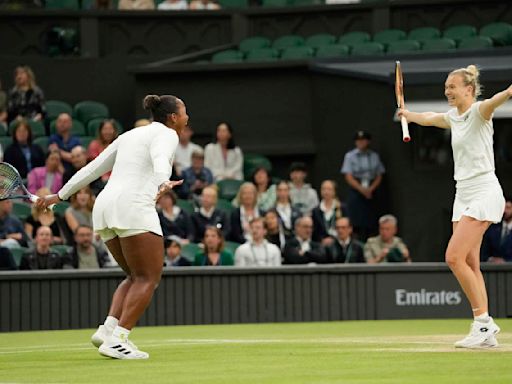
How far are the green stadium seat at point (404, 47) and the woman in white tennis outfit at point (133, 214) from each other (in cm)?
1072

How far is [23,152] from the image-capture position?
17.5 meters

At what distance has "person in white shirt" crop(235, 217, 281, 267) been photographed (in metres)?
15.4

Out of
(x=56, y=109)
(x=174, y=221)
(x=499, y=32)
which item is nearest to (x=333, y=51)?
(x=499, y=32)

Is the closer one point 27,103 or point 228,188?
point 228,188

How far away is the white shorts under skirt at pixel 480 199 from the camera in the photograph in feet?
32.6

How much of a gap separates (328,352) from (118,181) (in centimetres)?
193

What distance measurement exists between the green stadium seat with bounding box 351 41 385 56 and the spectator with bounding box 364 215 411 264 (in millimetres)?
4553

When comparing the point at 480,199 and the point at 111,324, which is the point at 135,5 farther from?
the point at 111,324

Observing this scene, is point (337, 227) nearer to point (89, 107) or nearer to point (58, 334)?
point (58, 334)

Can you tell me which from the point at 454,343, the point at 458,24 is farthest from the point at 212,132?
the point at 454,343

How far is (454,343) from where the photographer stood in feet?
34.7

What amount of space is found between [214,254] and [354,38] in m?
6.45

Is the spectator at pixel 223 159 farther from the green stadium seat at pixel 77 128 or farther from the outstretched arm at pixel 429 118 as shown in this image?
the outstretched arm at pixel 429 118

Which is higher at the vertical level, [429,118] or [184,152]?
[184,152]
